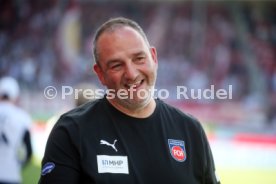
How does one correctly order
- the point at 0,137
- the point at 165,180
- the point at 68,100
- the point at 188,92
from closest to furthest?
the point at 165,180 < the point at 0,137 < the point at 68,100 < the point at 188,92

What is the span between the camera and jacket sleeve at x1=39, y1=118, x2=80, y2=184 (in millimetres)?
2131

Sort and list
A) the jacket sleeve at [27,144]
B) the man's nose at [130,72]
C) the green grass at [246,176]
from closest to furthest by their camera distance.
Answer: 1. the man's nose at [130,72]
2. the jacket sleeve at [27,144]
3. the green grass at [246,176]

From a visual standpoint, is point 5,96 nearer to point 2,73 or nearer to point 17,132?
point 17,132

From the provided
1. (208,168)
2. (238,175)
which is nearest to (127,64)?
(208,168)

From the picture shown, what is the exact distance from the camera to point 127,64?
7.61ft

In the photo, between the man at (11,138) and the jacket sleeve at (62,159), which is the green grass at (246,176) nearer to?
the man at (11,138)

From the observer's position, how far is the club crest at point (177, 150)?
2.34 meters

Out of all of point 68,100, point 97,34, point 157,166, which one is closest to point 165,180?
point 157,166

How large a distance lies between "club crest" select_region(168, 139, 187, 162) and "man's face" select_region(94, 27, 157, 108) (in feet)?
0.68

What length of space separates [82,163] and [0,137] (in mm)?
3758

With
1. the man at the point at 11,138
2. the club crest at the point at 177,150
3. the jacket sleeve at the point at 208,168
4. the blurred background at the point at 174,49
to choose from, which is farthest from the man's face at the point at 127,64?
the blurred background at the point at 174,49

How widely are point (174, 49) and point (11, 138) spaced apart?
17.0m

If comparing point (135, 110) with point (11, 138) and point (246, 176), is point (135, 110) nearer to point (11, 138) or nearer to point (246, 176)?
point (11, 138)

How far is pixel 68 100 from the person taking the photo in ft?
58.6
